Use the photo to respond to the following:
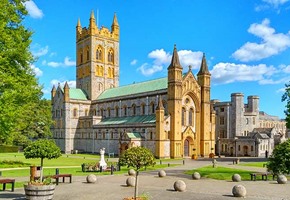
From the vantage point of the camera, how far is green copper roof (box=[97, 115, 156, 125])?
6479 cm

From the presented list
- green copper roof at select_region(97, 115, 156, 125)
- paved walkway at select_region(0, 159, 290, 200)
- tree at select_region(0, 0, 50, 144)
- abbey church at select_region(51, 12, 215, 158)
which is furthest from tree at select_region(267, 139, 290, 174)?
green copper roof at select_region(97, 115, 156, 125)

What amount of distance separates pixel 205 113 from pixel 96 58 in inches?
1368

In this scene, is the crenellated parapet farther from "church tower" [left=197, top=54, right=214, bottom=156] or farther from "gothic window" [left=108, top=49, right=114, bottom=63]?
"church tower" [left=197, top=54, right=214, bottom=156]

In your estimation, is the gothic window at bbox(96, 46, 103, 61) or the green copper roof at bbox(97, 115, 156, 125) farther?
the gothic window at bbox(96, 46, 103, 61)

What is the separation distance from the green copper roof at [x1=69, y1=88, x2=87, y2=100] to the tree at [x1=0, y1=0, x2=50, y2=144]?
48.5 meters

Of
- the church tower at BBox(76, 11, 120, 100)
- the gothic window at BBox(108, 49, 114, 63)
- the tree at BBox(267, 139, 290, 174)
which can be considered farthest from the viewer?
the gothic window at BBox(108, 49, 114, 63)

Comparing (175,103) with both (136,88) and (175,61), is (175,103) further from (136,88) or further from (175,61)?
(136,88)

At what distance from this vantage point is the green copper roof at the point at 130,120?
64.8 meters

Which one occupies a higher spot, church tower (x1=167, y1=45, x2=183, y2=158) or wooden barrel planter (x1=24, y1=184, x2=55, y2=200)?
church tower (x1=167, y1=45, x2=183, y2=158)

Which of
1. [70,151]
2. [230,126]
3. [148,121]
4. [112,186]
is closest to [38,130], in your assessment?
[70,151]

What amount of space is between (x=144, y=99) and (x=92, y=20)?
3092 cm

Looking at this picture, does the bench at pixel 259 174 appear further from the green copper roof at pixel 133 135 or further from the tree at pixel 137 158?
the green copper roof at pixel 133 135

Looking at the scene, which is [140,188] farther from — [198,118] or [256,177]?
[198,118]

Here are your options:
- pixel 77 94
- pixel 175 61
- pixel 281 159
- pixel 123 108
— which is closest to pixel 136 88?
pixel 123 108
